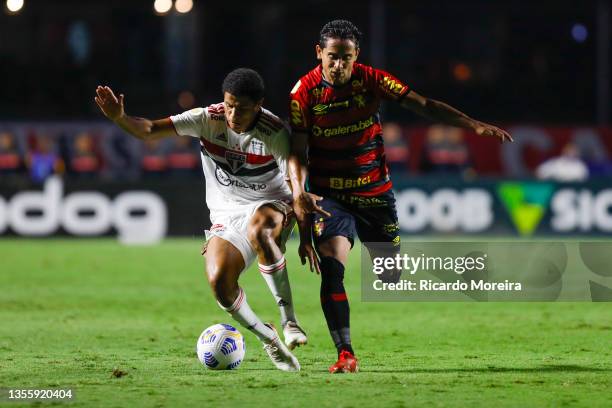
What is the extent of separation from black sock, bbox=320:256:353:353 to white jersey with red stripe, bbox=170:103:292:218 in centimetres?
77

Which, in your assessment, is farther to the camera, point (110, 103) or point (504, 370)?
point (504, 370)

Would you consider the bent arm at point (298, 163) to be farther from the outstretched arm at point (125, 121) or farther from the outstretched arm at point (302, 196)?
the outstretched arm at point (125, 121)

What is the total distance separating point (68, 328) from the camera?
417 inches

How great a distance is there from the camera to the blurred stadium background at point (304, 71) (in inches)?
848

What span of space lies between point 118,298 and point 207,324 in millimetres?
2652

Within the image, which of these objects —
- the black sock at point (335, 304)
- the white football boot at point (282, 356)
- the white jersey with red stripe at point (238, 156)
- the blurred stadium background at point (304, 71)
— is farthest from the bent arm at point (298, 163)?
the blurred stadium background at point (304, 71)

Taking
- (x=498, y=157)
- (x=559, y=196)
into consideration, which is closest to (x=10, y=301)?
(x=559, y=196)

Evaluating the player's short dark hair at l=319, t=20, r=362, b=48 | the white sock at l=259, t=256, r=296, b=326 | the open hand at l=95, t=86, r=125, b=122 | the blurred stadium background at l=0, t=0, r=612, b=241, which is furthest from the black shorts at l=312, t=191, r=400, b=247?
the blurred stadium background at l=0, t=0, r=612, b=241

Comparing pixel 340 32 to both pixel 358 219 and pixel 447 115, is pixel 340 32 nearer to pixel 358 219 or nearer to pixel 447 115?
pixel 447 115

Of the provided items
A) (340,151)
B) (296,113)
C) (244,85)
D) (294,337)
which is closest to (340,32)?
(296,113)

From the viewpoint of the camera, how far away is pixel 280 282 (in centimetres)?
833

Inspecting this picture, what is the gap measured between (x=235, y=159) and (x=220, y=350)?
136cm

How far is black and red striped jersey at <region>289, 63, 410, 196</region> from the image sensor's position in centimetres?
785

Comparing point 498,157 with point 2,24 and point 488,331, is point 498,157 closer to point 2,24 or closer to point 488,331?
point 2,24
